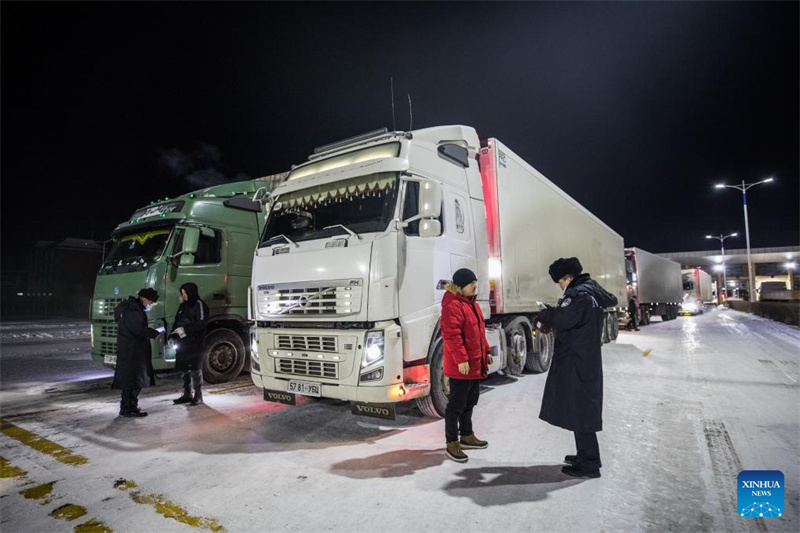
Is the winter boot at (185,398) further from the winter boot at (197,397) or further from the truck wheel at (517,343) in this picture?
the truck wheel at (517,343)

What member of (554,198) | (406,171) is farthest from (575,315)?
(554,198)

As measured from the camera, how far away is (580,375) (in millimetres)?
3361

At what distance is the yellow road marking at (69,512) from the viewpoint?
2.92m

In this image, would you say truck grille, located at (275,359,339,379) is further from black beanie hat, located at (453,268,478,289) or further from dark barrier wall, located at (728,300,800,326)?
dark barrier wall, located at (728,300,800,326)

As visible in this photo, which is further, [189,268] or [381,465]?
[189,268]

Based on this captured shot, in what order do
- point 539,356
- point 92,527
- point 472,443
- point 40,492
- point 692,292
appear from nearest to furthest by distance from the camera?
point 92,527 → point 40,492 → point 472,443 → point 539,356 → point 692,292

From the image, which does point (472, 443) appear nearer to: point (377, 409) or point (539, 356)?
point (377, 409)

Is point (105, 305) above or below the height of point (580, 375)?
above

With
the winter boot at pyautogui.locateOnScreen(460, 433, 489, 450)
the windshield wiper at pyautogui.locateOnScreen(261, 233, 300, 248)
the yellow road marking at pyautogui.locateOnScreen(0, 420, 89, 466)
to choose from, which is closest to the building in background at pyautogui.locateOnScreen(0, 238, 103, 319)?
the yellow road marking at pyautogui.locateOnScreen(0, 420, 89, 466)

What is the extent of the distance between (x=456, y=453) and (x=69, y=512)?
3003 millimetres

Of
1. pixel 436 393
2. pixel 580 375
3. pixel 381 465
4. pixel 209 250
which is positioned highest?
pixel 209 250

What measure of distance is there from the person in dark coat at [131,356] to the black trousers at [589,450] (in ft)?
17.0

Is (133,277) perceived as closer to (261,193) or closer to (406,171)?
(261,193)

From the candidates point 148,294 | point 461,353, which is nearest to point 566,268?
point 461,353
